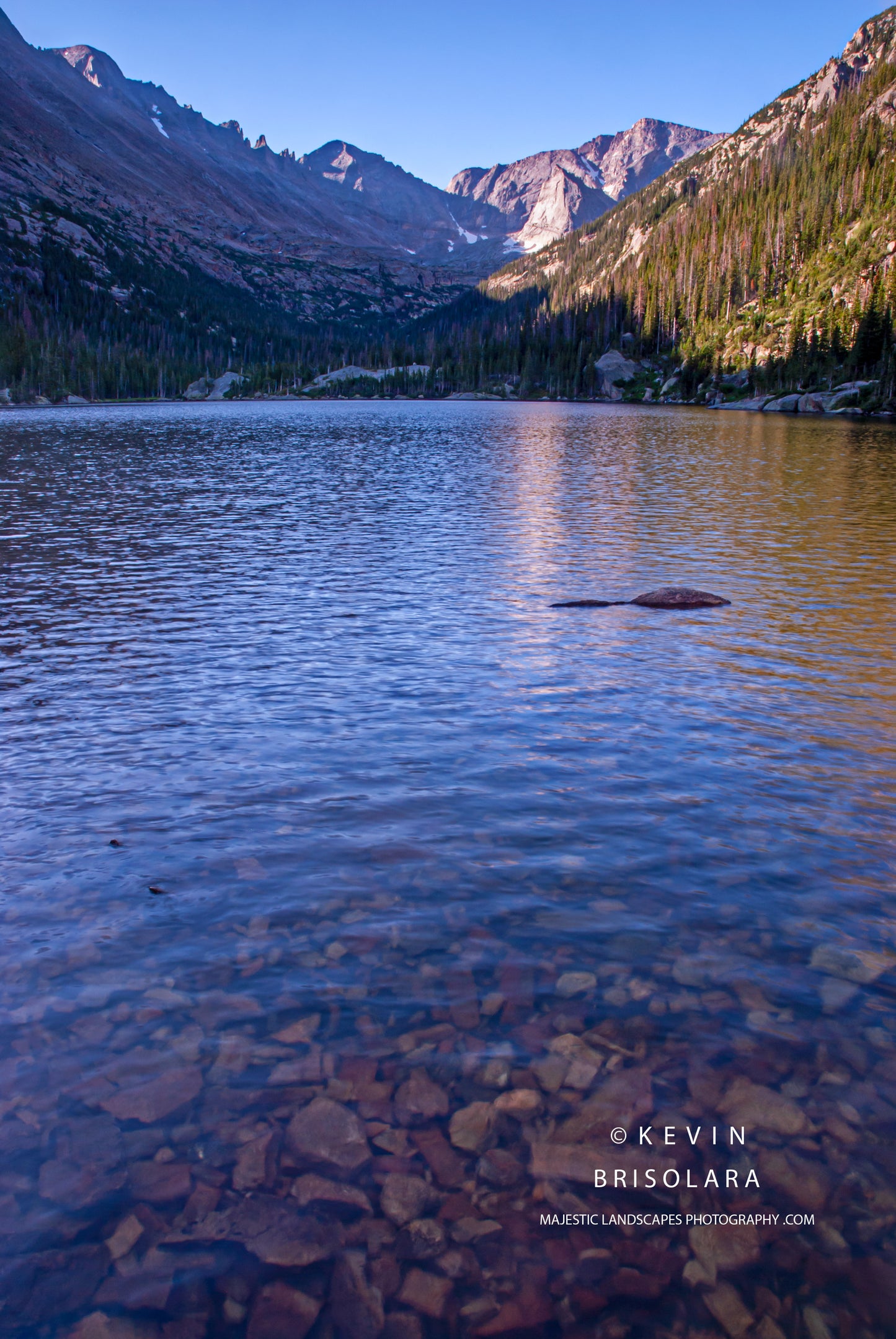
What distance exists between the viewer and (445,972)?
7277 millimetres

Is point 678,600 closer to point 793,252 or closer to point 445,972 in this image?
point 445,972

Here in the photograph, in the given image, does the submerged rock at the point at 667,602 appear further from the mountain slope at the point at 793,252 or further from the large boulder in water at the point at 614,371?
the large boulder in water at the point at 614,371

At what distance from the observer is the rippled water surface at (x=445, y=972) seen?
15.8 ft

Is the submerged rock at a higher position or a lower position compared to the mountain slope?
lower

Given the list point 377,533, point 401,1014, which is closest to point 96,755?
point 401,1014

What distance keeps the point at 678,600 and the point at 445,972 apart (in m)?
15.2

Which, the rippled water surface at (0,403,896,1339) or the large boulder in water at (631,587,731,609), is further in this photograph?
the large boulder in water at (631,587,731,609)

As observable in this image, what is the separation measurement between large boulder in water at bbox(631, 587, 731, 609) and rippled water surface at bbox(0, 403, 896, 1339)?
752 millimetres

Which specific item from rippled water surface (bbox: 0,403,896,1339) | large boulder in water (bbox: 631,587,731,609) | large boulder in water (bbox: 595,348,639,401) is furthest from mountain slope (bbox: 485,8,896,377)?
rippled water surface (bbox: 0,403,896,1339)

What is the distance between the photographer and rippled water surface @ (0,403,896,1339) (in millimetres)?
4816

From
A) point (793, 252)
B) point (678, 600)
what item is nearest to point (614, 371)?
point (793, 252)

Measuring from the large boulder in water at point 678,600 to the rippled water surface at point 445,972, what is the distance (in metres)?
0.75

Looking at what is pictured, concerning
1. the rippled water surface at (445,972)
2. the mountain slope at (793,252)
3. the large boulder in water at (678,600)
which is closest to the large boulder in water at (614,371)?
the mountain slope at (793,252)

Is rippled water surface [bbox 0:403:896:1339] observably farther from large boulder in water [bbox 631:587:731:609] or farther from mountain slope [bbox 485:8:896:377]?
mountain slope [bbox 485:8:896:377]
